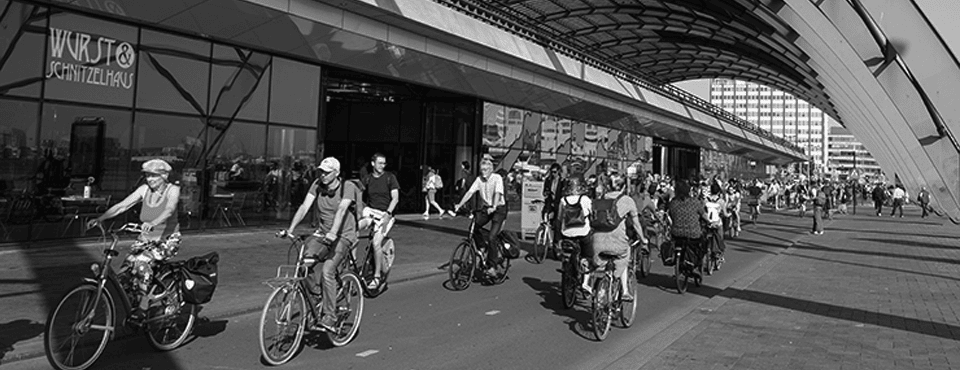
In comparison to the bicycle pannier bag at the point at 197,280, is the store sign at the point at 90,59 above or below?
above

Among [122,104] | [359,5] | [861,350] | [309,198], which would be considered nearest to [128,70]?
[122,104]

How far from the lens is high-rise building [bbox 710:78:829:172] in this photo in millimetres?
153125

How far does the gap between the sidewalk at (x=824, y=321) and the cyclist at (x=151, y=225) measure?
4223mm

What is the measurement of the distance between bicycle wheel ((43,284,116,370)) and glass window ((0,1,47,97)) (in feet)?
28.1

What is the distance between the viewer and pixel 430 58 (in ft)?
61.8

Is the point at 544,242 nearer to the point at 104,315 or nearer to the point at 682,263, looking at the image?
the point at 682,263

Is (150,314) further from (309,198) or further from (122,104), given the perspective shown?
(122,104)

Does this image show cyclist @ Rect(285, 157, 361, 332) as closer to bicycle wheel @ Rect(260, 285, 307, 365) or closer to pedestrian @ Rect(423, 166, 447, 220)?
bicycle wheel @ Rect(260, 285, 307, 365)

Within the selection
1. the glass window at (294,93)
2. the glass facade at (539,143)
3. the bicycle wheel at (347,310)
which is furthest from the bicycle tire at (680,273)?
the glass facade at (539,143)

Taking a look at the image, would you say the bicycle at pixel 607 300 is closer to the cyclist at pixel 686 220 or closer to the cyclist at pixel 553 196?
the cyclist at pixel 686 220

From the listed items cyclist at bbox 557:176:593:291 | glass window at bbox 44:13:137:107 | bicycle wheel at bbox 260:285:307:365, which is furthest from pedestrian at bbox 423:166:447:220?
bicycle wheel at bbox 260:285:307:365

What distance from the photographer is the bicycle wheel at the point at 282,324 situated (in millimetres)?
5227

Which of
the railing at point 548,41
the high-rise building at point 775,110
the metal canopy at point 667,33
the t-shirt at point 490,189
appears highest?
the high-rise building at point 775,110

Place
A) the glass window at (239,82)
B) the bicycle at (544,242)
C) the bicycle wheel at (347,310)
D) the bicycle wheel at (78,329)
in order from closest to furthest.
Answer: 1. the bicycle wheel at (78,329)
2. the bicycle wheel at (347,310)
3. the bicycle at (544,242)
4. the glass window at (239,82)
